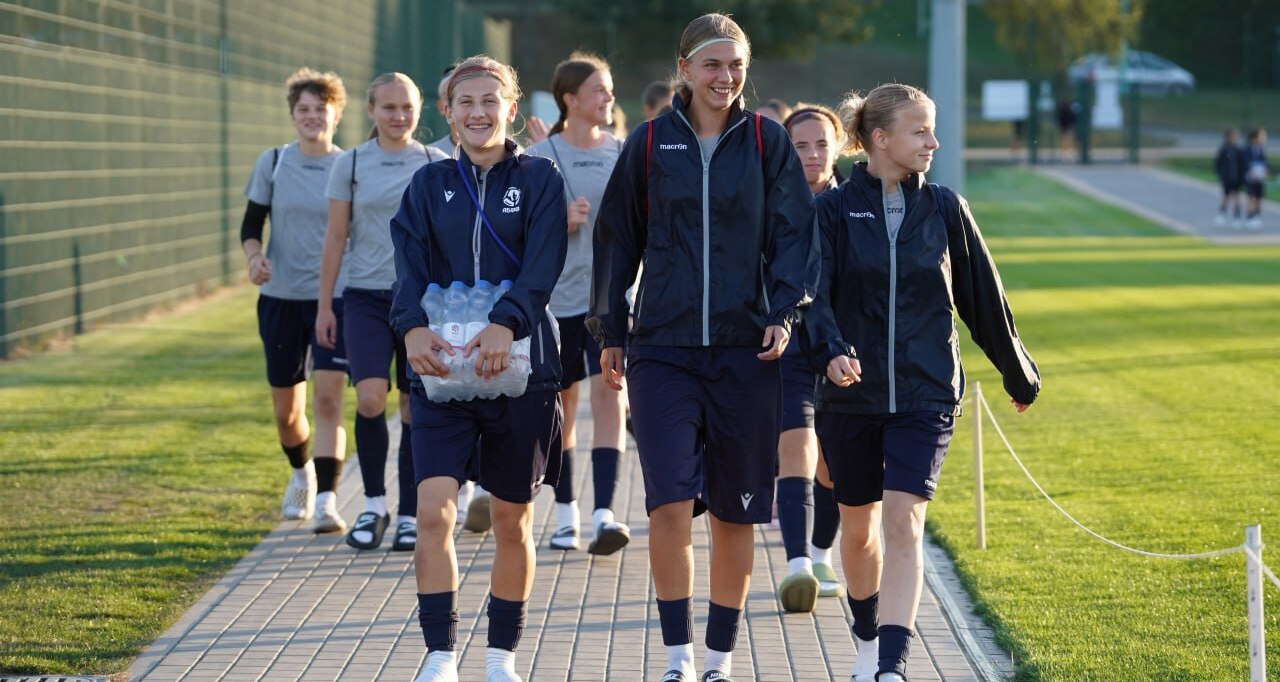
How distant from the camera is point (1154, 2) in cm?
6550

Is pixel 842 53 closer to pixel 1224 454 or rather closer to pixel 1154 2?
pixel 1154 2

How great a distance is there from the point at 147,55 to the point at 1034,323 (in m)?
9.62

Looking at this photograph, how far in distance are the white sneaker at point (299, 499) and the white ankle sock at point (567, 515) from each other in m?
1.35

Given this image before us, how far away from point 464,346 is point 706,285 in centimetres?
75

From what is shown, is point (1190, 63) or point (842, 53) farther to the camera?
point (1190, 63)

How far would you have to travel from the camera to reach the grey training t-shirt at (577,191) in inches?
301

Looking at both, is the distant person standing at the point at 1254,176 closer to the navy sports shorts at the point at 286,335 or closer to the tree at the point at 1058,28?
the tree at the point at 1058,28

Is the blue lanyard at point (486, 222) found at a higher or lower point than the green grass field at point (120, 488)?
higher

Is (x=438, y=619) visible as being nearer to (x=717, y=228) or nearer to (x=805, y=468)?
(x=717, y=228)

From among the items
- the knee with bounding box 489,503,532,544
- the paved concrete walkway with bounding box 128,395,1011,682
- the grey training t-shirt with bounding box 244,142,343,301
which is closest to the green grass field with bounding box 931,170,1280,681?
the paved concrete walkway with bounding box 128,395,1011,682

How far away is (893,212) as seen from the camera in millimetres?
5320

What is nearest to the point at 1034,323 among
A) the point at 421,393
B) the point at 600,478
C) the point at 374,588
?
the point at 600,478

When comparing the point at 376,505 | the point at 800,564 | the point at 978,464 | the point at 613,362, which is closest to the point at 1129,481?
the point at 978,464

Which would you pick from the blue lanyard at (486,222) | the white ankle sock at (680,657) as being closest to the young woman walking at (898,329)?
the white ankle sock at (680,657)
